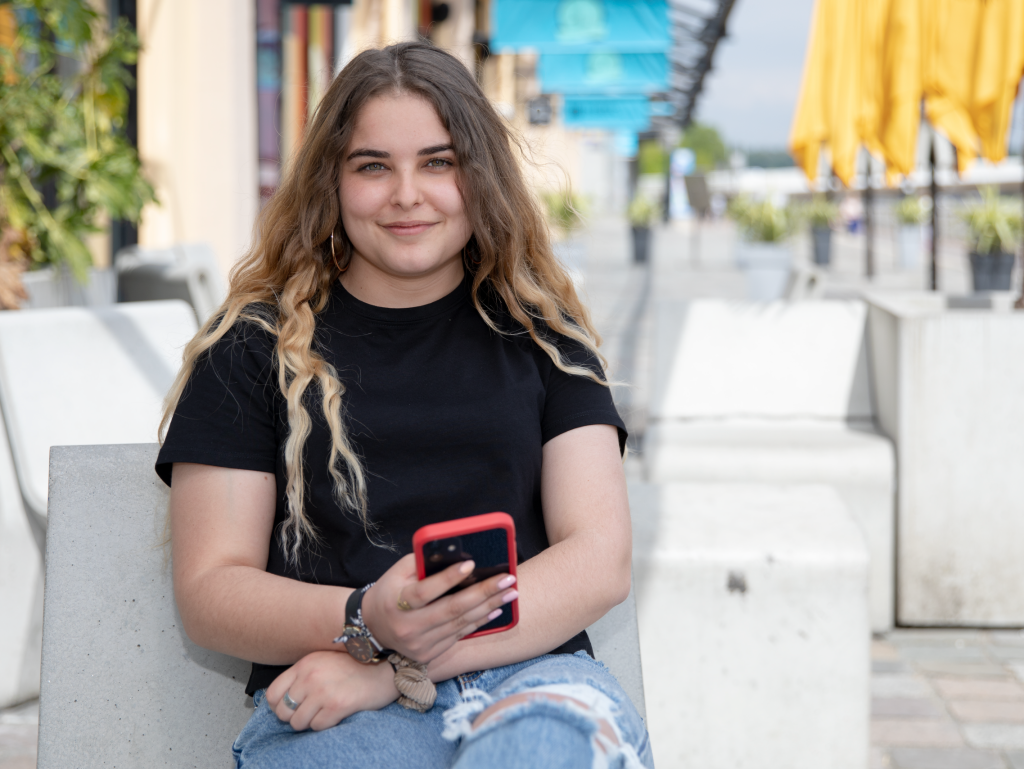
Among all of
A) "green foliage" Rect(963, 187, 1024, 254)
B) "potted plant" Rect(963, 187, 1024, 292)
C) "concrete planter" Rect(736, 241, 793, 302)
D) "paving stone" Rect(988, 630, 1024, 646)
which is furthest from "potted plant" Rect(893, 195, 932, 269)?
"paving stone" Rect(988, 630, 1024, 646)

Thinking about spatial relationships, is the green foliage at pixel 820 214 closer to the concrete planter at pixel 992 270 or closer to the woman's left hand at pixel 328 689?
the concrete planter at pixel 992 270

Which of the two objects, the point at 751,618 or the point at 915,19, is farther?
the point at 915,19

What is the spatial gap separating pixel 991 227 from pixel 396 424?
32.4ft

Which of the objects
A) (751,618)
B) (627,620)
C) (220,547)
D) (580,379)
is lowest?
(751,618)

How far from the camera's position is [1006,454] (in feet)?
12.1

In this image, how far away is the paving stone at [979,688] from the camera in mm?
3127

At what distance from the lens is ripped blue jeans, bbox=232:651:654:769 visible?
131cm

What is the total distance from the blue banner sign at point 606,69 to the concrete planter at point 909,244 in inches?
242

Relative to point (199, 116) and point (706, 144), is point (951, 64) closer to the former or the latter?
point (199, 116)

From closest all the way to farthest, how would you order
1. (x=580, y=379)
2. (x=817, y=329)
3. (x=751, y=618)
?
(x=580, y=379), (x=751, y=618), (x=817, y=329)

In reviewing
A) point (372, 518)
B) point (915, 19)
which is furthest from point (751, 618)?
point (915, 19)

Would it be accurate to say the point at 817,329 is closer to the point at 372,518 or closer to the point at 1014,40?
the point at 1014,40

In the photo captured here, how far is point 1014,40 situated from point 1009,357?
178 cm

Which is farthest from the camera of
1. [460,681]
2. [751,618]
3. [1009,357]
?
[1009,357]
